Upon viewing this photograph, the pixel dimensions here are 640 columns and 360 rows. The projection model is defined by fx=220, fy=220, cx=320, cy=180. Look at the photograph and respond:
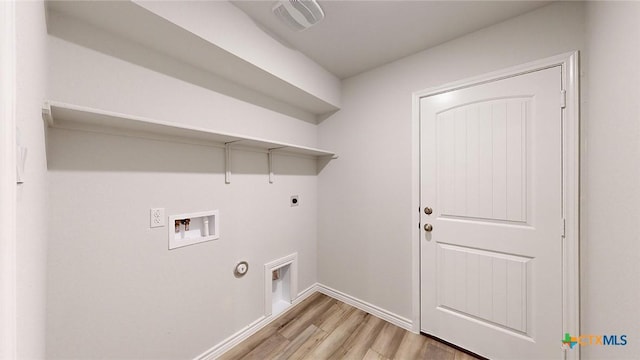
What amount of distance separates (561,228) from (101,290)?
8.57 feet

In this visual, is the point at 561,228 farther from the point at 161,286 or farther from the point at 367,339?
the point at 161,286

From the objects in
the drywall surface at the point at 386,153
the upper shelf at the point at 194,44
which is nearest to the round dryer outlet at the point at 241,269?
the drywall surface at the point at 386,153

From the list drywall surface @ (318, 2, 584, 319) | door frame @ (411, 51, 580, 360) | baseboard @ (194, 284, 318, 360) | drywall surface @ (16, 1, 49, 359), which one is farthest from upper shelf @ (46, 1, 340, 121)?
baseboard @ (194, 284, 318, 360)

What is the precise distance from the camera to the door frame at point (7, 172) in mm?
372

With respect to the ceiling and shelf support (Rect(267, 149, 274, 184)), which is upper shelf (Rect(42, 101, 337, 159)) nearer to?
shelf support (Rect(267, 149, 274, 184))

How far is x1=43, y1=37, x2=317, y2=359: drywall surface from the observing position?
1.06 metres

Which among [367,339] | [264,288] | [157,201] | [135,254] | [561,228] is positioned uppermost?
[157,201]

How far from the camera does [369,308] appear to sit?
2.13 metres

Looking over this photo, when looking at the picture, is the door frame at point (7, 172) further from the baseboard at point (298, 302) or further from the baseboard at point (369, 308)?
the baseboard at point (369, 308)

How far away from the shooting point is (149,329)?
1302 millimetres

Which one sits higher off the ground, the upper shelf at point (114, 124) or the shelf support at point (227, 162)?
the upper shelf at point (114, 124)

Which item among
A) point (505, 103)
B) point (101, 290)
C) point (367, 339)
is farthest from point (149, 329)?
point (505, 103)

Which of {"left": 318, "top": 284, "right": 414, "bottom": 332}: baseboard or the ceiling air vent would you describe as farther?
{"left": 318, "top": 284, "right": 414, "bottom": 332}: baseboard

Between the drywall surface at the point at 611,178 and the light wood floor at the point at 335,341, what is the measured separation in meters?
0.92
